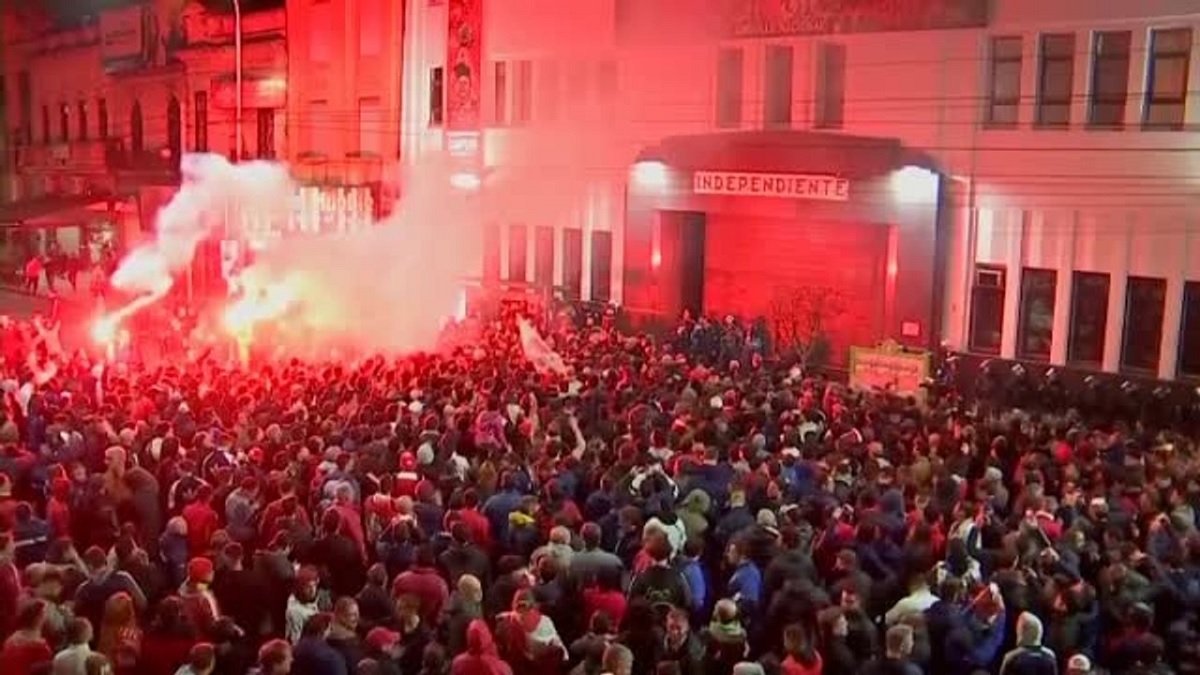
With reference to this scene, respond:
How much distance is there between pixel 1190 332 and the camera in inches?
803

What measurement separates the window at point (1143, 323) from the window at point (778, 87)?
713cm

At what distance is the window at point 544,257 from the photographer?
3036 cm

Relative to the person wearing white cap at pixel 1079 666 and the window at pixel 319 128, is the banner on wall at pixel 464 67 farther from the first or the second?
the person wearing white cap at pixel 1079 666

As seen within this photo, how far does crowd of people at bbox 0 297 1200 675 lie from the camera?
788 cm

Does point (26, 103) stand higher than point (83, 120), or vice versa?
point (26, 103)

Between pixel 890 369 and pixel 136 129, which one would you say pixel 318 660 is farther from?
pixel 136 129

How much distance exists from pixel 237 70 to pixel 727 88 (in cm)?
1527

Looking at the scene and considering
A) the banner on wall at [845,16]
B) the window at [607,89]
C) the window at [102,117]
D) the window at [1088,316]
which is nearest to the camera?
the window at [1088,316]

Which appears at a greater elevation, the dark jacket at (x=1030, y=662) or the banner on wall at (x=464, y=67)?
the banner on wall at (x=464, y=67)

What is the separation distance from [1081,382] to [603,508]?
1262cm

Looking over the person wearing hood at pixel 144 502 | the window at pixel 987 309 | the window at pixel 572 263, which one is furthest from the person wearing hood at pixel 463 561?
the window at pixel 572 263

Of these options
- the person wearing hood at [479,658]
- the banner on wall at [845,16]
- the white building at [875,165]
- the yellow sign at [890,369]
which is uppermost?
the banner on wall at [845,16]

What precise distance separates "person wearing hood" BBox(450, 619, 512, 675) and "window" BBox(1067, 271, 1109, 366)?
630 inches

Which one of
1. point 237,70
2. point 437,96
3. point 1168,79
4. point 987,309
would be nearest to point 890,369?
point 987,309
